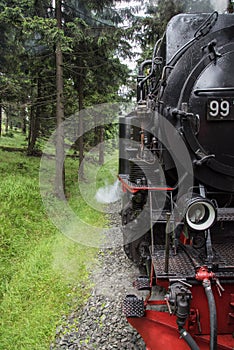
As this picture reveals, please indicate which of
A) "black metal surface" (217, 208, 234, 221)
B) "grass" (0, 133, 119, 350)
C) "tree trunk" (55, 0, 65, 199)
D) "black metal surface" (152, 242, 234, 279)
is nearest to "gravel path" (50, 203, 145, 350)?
"grass" (0, 133, 119, 350)

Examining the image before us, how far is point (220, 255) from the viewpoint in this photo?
308cm

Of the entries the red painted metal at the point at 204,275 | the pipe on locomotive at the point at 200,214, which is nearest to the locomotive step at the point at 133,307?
the red painted metal at the point at 204,275

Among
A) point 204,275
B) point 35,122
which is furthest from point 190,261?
point 35,122

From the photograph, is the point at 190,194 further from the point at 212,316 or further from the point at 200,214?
the point at 212,316

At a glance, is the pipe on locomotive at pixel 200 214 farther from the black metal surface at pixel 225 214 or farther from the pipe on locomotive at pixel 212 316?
the black metal surface at pixel 225 214

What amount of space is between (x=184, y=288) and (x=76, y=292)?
9.04 ft

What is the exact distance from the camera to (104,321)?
4.05 metres

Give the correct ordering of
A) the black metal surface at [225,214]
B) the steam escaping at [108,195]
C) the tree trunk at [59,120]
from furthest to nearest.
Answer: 1. the steam escaping at [108,195]
2. the tree trunk at [59,120]
3. the black metal surface at [225,214]

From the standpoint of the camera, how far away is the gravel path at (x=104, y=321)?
3.67 metres

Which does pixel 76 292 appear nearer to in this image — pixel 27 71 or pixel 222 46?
pixel 222 46

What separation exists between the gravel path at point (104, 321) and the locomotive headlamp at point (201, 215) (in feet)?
5.56

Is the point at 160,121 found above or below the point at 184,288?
above

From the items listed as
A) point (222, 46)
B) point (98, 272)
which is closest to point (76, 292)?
point (98, 272)

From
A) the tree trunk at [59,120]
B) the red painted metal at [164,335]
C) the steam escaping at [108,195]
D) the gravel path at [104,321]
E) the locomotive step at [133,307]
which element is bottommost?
the gravel path at [104,321]
